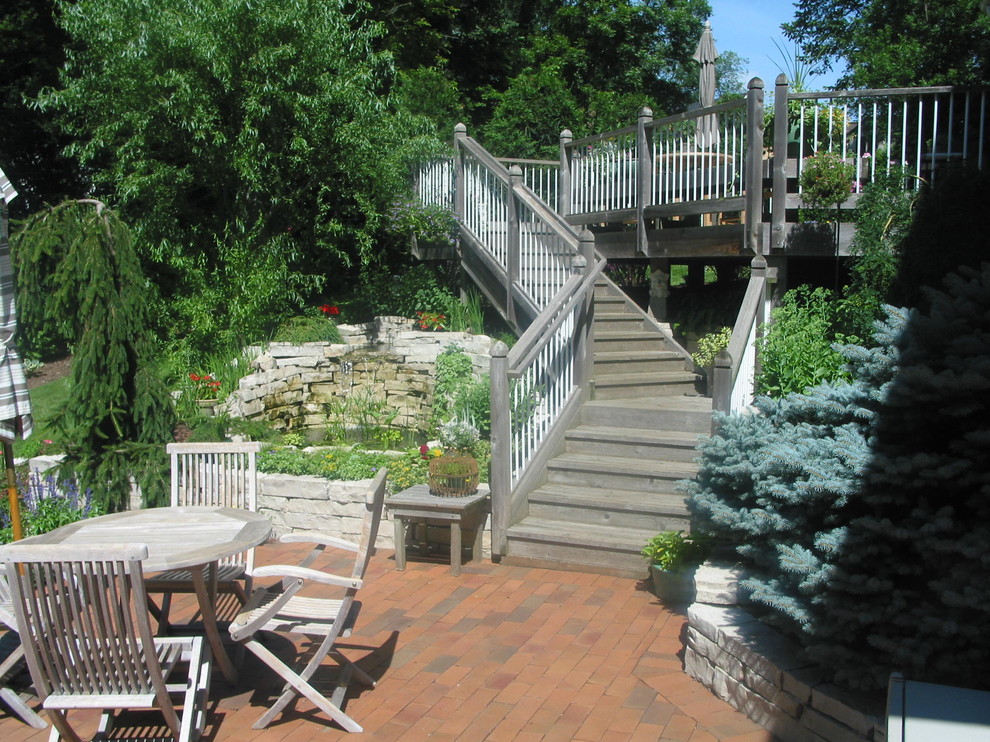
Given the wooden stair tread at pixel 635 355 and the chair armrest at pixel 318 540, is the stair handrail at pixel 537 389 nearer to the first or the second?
the wooden stair tread at pixel 635 355

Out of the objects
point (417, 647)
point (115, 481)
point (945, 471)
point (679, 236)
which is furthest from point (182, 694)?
point (679, 236)

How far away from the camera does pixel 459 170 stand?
34.3 feet

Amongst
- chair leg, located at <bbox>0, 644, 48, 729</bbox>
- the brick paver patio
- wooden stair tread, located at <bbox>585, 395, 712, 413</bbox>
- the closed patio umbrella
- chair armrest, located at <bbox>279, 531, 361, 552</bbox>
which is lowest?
the brick paver patio

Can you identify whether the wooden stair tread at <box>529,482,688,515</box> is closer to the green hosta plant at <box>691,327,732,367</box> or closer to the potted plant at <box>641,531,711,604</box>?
the potted plant at <box>641,531,711,604</box>

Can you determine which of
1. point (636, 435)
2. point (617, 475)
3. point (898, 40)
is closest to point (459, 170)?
point (636, 435)

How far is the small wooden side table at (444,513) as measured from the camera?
19.0 feet

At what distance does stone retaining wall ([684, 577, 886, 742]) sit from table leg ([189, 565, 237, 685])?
2255 mm

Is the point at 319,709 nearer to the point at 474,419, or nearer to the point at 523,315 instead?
the point at 474,419

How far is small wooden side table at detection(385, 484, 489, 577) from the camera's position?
579 cm

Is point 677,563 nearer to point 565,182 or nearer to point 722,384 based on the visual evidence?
point 722,384

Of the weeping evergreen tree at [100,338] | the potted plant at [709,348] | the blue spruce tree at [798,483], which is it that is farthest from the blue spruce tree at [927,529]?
the weeping evergreen tree at [100,338]

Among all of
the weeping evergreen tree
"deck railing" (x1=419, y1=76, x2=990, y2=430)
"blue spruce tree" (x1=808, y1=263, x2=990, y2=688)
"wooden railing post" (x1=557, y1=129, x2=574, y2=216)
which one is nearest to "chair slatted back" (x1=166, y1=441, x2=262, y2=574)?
the weeping evergreen tree

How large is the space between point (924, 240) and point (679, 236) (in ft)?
9.31

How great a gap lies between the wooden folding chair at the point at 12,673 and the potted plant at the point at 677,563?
3.34m
